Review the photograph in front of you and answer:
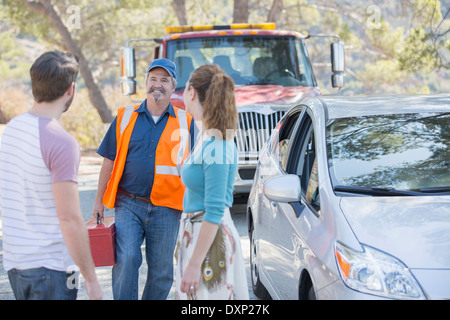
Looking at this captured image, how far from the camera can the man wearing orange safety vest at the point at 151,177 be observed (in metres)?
Answer: 4.53

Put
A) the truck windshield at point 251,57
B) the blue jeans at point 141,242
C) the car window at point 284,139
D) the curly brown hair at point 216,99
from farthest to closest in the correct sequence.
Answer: the truck windshield at point 251,57
the car window at point 284,139
the blue jeans at point 141,242
the curly brown hair at point 216,99

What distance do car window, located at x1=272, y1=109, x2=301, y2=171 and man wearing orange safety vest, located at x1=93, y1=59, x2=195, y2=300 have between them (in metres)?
0.94

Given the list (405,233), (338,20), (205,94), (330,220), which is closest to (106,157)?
(205,94)

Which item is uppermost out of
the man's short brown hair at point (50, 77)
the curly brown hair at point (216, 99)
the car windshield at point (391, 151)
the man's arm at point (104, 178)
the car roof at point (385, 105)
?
the man's short brown hair at point (50, 77)

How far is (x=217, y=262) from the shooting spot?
3396 mm

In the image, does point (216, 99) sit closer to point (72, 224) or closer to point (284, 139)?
point (72, 224)

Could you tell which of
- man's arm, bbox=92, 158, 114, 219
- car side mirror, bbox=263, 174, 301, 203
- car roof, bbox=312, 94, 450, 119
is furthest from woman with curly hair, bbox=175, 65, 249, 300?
car roof, bbox=312, 94, 450, 119

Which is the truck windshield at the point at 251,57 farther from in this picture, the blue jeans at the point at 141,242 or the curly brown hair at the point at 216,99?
the curly brown hair at the point at 216,99

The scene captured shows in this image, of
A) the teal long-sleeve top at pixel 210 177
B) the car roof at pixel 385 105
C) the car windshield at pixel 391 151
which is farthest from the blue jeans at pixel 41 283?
the car roof at pixel 385 105

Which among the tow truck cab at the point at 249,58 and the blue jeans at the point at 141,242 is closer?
the blue jeans at the point at 141,242

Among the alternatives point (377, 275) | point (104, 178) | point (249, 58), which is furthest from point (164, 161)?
point (249, 58)

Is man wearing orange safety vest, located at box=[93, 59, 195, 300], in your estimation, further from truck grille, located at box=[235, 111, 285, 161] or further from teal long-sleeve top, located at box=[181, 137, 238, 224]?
truck grille, located at box=[235, 111, 285, 161]

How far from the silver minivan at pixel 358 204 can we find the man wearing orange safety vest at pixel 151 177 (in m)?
0.68
